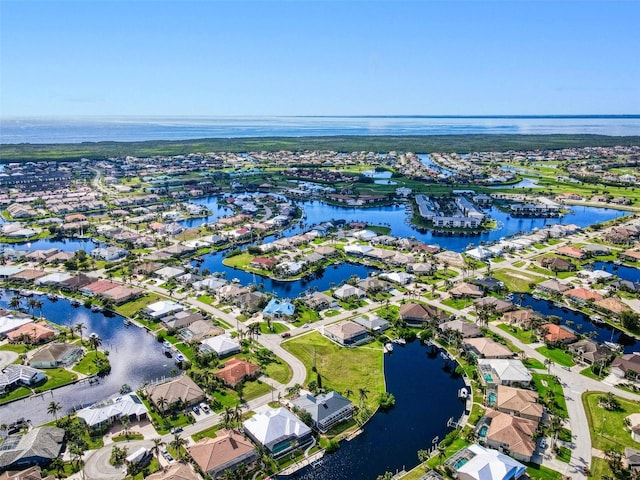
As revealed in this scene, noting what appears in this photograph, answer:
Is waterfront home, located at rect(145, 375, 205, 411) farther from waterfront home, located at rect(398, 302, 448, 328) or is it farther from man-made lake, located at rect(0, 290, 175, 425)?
waterfront home, located at rect(398, 302, 448, 328)

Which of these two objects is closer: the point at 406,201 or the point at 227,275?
the point at 227,275

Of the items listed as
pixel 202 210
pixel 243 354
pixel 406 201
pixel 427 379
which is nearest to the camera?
pixel 427 379

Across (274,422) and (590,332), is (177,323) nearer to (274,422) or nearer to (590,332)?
(274,422)

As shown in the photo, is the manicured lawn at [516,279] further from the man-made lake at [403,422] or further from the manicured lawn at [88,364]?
the manicured lawn at [88,364]

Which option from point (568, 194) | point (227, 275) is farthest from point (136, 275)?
point (568, 194)

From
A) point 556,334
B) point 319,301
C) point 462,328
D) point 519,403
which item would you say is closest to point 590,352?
point 556,334
